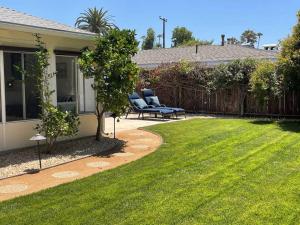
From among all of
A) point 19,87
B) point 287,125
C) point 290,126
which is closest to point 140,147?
point 19,87

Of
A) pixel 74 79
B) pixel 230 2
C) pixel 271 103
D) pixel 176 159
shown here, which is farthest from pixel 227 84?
pixel 230 2

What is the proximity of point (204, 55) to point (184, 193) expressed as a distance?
1965 cm

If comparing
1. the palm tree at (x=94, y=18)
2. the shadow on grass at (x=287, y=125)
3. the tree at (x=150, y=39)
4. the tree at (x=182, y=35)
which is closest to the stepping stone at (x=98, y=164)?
the shadow on grass at (x=287, y=125)

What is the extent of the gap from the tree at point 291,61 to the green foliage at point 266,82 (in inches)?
12.0

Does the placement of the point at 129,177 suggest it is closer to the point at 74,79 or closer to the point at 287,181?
the point at 287,181

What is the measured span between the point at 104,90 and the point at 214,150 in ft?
10.5

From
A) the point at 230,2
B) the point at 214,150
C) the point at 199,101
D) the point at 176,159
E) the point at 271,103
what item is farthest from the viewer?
the point at 230,2

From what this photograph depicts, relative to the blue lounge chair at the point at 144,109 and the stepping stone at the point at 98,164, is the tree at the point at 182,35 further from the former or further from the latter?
the stepping stone at the point at 98,164

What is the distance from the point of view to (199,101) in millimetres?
19469

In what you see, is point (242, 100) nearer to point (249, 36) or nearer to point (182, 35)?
point (182, 35)

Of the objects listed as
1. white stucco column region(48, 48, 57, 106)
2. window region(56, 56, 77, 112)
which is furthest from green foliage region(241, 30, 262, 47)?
white stucco column region(48, 48, 57, 106)

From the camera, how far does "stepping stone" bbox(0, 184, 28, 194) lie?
6410 mm

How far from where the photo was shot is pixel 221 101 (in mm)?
18656

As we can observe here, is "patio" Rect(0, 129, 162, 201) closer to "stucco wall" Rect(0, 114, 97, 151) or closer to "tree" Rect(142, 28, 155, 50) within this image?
"stucco wall" Rect(0, 114, 97, 151)
